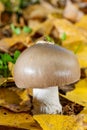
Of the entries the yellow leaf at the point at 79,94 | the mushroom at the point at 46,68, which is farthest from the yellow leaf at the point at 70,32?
the mushroom at the point at 46,68

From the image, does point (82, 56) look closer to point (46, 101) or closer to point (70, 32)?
point (70, 32)

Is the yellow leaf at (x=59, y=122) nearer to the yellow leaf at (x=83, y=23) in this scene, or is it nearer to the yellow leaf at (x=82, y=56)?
the yellow leaf at (x=82, y=56)

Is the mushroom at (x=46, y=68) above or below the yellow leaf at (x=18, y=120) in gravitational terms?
above

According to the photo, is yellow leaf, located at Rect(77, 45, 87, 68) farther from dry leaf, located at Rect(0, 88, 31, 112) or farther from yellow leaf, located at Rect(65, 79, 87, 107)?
dry leaf, located at Rect(0, 88, 31, 112)

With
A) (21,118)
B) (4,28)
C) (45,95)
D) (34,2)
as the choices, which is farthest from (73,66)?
(34,2)

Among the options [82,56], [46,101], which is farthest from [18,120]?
[82,56]

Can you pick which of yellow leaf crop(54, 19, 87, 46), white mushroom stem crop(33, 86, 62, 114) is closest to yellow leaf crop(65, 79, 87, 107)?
white mushroom stem crop(33, 86, 62, 114)

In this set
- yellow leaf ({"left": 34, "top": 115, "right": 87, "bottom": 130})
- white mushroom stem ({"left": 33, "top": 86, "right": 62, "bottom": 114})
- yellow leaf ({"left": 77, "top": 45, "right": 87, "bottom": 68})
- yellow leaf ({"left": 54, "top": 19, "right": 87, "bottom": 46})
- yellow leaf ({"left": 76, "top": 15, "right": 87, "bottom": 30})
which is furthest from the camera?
yellow leaf ({"left": 76, "top": 15, "right": 87, "bottom": 30})
